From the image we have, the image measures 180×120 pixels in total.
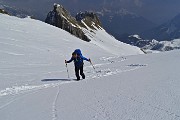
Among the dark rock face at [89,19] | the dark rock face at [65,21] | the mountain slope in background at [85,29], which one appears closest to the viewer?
the dark rock face at [65,21]

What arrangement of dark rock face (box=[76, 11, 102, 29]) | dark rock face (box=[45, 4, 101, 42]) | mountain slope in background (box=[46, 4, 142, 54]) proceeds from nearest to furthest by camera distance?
dark rock face (box=[45, 4, 101, 42]), mountain slope in background (box=[46, 4, 142, 54]), dark rock face (box=[76, 11, 102, 29])

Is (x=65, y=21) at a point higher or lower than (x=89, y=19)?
lower

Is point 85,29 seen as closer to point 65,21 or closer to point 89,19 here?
point 65,21

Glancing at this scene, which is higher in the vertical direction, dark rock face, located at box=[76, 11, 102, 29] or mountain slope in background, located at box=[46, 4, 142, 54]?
dark rock face, located at box=[76, 11, 102, 29]

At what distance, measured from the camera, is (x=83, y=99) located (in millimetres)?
10508

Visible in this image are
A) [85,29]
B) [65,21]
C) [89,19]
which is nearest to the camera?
[65,21]

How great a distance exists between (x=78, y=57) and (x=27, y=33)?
27.5 metres

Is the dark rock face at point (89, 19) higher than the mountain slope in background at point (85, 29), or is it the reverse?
the dark rock face at point (89, 19)

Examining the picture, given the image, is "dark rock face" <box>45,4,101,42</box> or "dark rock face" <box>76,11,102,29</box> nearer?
"dark rock face" <box>45,4,101,42</box>

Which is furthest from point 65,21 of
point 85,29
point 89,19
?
point 89,19

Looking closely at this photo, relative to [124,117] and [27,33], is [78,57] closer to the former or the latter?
[124,117]

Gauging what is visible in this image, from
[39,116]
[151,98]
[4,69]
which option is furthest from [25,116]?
[4,69]

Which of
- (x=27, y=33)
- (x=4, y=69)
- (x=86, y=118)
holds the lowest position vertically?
(x=86, y=118)

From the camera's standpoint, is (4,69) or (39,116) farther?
(4,69)
